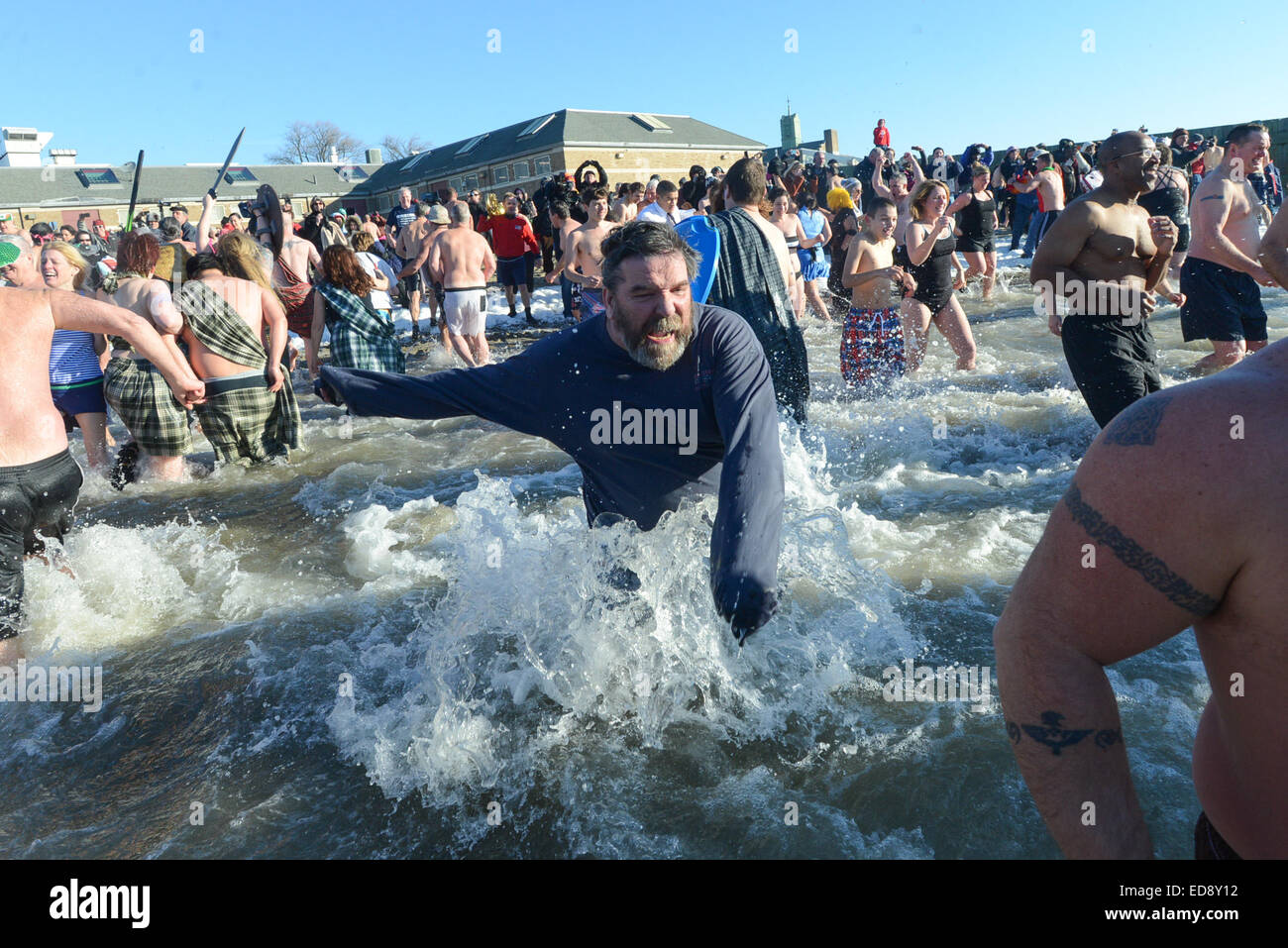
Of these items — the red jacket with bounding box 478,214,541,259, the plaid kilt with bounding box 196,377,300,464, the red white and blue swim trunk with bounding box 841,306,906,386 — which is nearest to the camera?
the plaid kilt with bounding box 196,377,300,464

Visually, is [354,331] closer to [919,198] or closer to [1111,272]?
[919,198]

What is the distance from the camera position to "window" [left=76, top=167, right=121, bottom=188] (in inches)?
1832

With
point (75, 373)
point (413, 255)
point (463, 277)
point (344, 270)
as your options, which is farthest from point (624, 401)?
point (413, 255)

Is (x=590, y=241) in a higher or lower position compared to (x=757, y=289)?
higher

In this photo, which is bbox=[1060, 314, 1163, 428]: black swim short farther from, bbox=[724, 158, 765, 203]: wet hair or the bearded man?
the bearded man

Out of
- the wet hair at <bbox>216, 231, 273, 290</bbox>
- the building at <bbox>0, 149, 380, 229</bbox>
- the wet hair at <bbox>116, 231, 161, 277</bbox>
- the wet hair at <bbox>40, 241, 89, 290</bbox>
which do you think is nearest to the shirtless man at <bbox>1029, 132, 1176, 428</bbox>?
the wet hair at <bbox>216, 231, 273, 290</bbox>

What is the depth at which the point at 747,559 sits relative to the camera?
201 cm

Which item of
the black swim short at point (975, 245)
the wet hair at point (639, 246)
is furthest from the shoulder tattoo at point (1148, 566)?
the black swim short at point (975, 245)

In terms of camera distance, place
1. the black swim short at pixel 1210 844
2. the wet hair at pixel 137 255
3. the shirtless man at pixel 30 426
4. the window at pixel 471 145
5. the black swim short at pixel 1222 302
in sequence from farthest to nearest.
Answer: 1. the window at pixel 471 145
2. the black swim short at pixel 1222 302
3. the wet hair at pixel 137 255
4. the shirtless man at pixel 30 426
5. the black swim short at pixel 1210 844

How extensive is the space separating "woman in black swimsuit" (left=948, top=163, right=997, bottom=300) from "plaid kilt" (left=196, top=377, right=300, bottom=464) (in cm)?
849

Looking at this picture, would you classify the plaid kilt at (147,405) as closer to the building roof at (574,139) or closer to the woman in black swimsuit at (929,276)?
the woman in black swimsuit at (929,276)

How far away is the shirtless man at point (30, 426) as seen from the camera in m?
3.16

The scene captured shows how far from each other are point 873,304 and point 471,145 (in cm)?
4848

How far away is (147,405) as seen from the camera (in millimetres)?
5746
